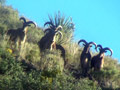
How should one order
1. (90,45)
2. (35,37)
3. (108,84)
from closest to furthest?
(108,84) < (90,45) < (35,37)

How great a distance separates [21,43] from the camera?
67.2 feet

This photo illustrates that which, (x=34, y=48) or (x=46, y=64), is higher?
(x=34, y=48)

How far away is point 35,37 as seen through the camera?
25.3m

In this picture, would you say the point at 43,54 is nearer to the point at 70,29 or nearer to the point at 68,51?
the point at 68,51

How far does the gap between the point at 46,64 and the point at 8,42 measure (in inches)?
126

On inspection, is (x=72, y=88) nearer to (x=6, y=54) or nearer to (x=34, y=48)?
(x=6, y=54)

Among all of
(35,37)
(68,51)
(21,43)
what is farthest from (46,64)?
(35,37)

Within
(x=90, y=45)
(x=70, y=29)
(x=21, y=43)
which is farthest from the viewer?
(x=70, y=29)

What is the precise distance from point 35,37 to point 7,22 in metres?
2.59

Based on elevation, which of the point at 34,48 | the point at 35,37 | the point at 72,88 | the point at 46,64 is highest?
the point at 35,37

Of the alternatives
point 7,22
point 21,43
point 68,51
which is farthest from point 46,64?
point 7,22

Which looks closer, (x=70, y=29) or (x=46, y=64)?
(x=46, y=64)

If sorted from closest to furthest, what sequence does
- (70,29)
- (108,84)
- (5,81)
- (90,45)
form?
(5,81) → (108,84) → (90,45) → (70,29)

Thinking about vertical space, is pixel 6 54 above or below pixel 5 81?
above
